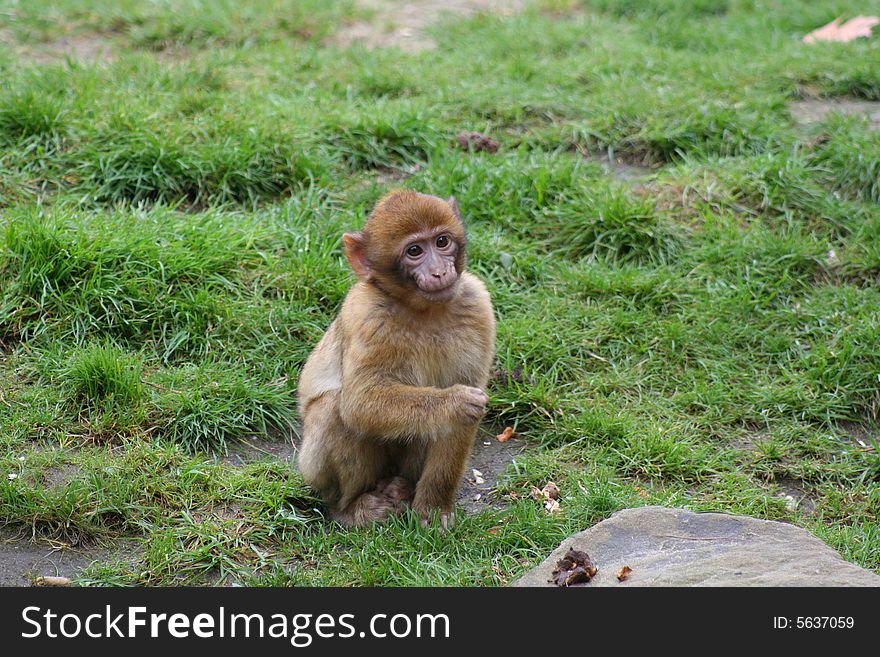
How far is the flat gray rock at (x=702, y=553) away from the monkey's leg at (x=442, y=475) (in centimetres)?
73

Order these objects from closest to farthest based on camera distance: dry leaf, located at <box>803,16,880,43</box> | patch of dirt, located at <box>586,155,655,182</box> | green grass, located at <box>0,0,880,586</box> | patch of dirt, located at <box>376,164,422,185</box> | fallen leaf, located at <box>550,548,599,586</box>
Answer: fallen leaf, located at <box>550,548,599,586</box> < green grass, located at <box>0,0,880,586</box> < patch of dirt, located at <box>376,164,422,185</box> < patch of dirt, located at <box>586,155,655,182</box> < dry leaf, located at <box>803,16,880,43</box>

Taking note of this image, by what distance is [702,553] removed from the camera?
4570 millimetres

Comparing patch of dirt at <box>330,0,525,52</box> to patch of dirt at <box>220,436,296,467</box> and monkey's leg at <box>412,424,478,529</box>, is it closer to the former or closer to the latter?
patch of dirt at <box>220,436,296,467</box>

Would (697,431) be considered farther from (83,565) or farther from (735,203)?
(83,565)

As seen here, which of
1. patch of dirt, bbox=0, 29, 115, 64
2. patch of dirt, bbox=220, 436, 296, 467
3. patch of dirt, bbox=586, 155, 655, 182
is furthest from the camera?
patch of dirt, bbox=0, 29, 115, 64

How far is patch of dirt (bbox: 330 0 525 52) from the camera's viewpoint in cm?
1045

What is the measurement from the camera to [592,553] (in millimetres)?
4727

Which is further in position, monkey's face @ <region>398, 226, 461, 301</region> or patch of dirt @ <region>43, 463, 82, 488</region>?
patch of dirt @ <region>43, 463, 82, 488</region>

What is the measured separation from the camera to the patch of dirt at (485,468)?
5.88m

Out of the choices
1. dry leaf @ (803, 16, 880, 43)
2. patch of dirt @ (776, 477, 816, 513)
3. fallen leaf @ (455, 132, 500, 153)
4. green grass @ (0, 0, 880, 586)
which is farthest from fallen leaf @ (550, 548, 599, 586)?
dry leaf @ (803, 16, 880, 43)

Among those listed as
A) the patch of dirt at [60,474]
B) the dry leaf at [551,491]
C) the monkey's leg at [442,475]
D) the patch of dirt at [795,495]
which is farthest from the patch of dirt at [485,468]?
the patch of dirt at [60,474]

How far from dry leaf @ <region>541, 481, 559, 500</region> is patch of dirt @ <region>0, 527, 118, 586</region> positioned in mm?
2161

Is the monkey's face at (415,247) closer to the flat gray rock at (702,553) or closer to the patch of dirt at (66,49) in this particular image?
the flat gray rock at (702,553)

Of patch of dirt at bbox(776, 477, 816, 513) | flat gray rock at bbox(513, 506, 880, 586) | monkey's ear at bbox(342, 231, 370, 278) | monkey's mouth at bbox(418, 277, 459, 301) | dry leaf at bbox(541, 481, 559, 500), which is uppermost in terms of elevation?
monkey's ear at bbox(342, 231, 370, 278)
